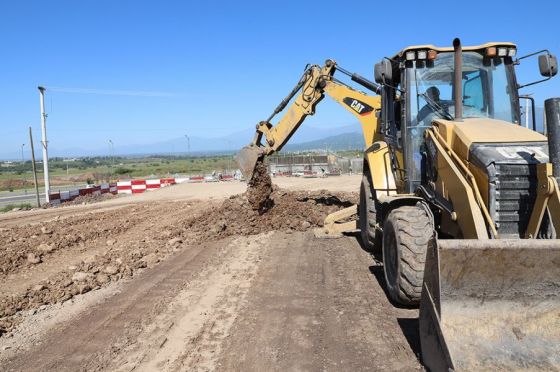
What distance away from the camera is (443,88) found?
654 centimetres

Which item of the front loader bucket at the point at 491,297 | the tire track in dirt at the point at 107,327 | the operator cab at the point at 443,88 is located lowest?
the tire track in dirt at the point at 107,327

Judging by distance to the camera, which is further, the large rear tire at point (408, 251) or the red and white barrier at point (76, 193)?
the red and white barrier at point (76, 193)

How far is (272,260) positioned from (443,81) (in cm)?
403

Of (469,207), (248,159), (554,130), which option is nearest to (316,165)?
(248,159)

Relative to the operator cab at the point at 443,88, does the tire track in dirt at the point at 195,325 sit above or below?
below

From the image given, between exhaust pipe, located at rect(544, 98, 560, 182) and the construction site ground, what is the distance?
2.07 metres

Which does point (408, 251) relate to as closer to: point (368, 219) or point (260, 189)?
point (368, 219)

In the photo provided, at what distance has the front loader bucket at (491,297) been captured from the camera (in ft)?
12.9

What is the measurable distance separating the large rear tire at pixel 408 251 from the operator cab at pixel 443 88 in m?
1.04

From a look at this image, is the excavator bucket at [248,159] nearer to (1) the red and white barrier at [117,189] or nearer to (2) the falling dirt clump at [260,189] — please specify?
(2) the falling dirt clump at [260,189]

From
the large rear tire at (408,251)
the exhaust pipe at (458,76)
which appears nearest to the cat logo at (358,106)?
the exhaust pipe at (458,76)

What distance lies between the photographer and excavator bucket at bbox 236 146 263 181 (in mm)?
11234

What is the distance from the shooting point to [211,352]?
15.7 feet

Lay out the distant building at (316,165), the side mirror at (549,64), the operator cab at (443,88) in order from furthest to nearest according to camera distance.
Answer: the distant building at (316,165) < the operator cab at (443,88) < the side mirror at (549,64)
